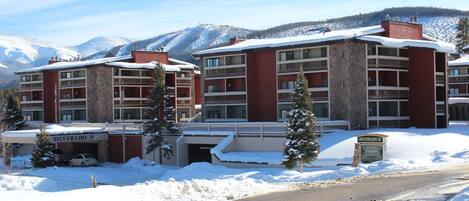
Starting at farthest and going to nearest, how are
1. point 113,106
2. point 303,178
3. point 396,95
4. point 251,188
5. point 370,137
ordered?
point 113,106 → point 396,95 → point 370,137 → point 303,178 → point 251,188

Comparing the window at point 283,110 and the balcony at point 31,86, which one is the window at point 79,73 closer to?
the balcony at point 31,86

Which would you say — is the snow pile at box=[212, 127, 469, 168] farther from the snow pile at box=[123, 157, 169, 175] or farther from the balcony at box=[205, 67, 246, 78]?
the balcony at box=[205, 67, 246, 78]

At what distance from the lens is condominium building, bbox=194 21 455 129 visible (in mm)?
51969

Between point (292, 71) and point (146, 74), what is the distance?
25.4 m

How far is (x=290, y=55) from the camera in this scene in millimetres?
56938

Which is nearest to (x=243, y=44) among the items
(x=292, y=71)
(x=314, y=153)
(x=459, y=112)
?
(x=292, y=71)

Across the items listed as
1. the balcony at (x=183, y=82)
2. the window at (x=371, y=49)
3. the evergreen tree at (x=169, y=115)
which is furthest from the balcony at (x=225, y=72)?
the balcony at (x=183, y=82)

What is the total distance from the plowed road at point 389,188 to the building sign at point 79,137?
34101 millimetres

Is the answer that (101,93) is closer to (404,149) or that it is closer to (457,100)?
(457,100)

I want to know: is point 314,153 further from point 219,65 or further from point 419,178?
point 219,65

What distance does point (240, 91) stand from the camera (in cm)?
6112

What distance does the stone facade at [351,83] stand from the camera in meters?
51.6

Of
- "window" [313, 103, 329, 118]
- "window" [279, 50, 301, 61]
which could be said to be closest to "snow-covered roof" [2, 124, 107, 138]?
"window" [279, 50, 301, 61]

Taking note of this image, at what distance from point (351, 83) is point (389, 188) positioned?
2587 centimetres
